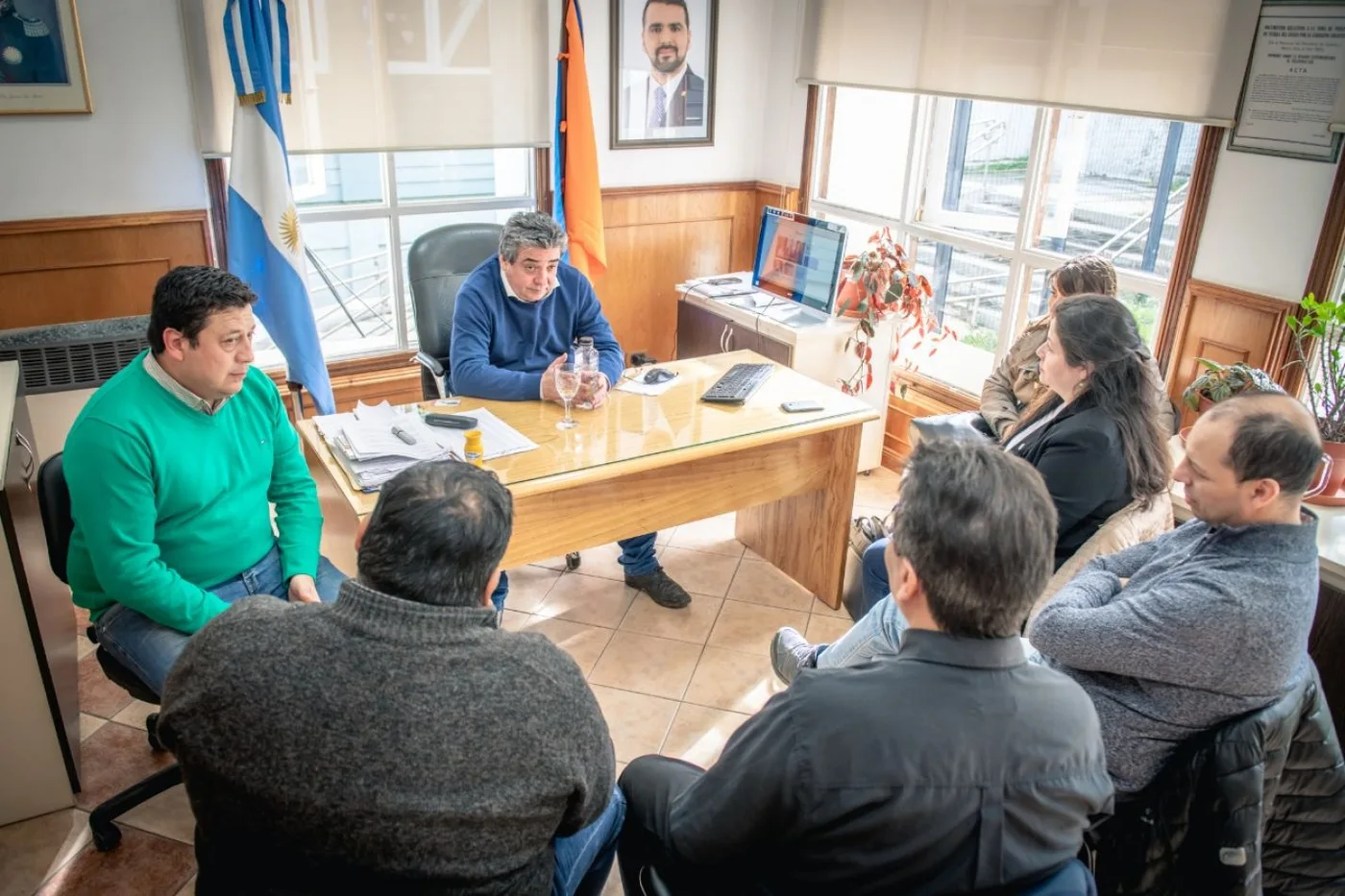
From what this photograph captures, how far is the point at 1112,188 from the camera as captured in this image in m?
3.26

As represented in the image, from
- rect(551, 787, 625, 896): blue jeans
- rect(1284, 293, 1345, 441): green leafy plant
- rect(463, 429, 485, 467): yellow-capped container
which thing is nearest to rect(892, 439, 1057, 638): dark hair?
rect(551, 787, 625, 896): blue jeans

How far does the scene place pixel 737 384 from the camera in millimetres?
2795

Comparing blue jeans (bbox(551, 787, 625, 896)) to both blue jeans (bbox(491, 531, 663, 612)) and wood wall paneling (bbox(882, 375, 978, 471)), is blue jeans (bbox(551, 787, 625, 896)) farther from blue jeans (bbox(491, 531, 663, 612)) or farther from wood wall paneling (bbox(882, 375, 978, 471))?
wood wall paneling (bbox(882, 375, 978, 471))

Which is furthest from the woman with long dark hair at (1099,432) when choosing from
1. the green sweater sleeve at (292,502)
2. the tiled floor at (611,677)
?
the green sweater sleeve at (292,502)

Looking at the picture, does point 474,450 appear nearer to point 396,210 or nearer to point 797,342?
point 797,342

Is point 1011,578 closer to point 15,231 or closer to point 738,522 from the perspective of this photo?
point 738,522

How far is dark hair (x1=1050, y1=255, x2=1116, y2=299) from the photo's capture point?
8.80 ft

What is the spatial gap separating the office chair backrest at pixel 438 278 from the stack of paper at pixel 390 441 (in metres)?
0.62

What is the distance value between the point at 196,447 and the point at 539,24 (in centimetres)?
246

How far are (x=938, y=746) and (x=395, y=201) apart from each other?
3315mm

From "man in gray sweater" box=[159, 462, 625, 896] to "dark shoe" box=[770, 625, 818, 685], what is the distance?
2.82 ft

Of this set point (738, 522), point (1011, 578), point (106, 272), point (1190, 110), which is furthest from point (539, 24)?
point (1011, 578)

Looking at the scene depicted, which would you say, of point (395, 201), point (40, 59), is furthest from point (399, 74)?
point (40, 59)

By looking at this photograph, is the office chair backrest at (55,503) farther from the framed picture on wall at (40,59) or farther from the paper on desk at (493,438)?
the framed picture on wall at (40,59)
